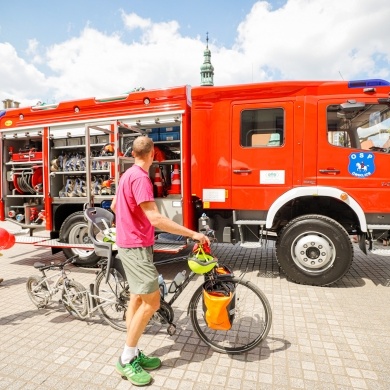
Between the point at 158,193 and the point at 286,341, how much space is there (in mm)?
3301

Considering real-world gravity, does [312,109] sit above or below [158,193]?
above

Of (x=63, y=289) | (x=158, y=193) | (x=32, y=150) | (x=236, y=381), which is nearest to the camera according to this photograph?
(x=236, y=381)

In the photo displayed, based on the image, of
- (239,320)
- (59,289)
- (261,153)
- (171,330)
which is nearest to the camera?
(171,330)

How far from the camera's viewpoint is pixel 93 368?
2.72 meters

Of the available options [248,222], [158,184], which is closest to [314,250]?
[248,222]

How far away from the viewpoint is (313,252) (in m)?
4.64

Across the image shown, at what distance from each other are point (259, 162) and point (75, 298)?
10.7ft

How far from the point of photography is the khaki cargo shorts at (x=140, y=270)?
248 cm

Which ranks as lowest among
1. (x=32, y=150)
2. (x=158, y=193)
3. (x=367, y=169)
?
(x=158, y=193)

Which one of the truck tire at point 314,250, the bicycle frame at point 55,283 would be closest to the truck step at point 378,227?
the truck tire at point 314,250

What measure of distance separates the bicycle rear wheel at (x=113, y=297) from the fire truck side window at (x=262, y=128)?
2901 mm

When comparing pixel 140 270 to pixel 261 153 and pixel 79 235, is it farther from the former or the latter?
pixel 79 235

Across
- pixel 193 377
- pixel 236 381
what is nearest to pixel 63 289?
pixel 193 377

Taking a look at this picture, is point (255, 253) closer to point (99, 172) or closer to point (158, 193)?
point (158, 193)
